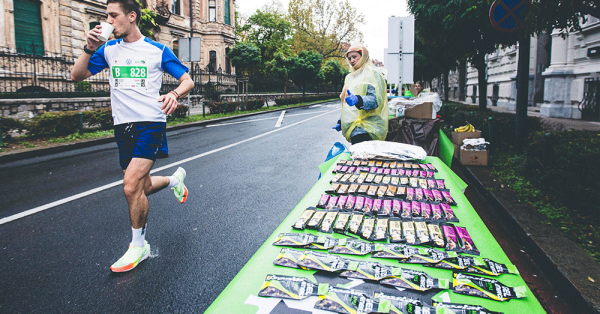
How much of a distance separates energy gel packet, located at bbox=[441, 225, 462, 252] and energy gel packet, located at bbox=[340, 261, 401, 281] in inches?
13.7

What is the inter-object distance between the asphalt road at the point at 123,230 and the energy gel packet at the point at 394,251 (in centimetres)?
147

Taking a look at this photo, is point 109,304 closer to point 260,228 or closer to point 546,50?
point 260,228

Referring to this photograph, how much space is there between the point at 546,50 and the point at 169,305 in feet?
68.7

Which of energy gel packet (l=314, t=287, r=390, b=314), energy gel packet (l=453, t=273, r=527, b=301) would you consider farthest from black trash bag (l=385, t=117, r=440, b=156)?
energy gel packet (l=314, t=287, r=390, b=314)

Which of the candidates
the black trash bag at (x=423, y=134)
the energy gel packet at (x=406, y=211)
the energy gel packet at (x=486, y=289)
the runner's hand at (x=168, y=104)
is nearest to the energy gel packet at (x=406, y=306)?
the energy gel packet at (x=486, y=289)

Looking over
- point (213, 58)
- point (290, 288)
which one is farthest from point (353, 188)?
point (213, 58)

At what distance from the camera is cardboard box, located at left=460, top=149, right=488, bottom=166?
7043mm

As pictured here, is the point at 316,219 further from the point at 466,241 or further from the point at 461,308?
the point at 461,308

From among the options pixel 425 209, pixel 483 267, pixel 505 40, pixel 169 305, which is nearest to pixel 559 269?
pixel 425 209

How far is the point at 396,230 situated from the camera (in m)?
1.83

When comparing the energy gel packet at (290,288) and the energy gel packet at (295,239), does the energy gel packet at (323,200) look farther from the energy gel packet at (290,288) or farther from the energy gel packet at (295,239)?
the energy gel packet at (290,288)

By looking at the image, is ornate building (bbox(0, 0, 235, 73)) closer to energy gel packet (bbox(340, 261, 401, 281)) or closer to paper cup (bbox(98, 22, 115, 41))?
paper cup (bbox(98, 22, 115, 41))

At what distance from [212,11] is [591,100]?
33.5 m

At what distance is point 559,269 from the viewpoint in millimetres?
2949
